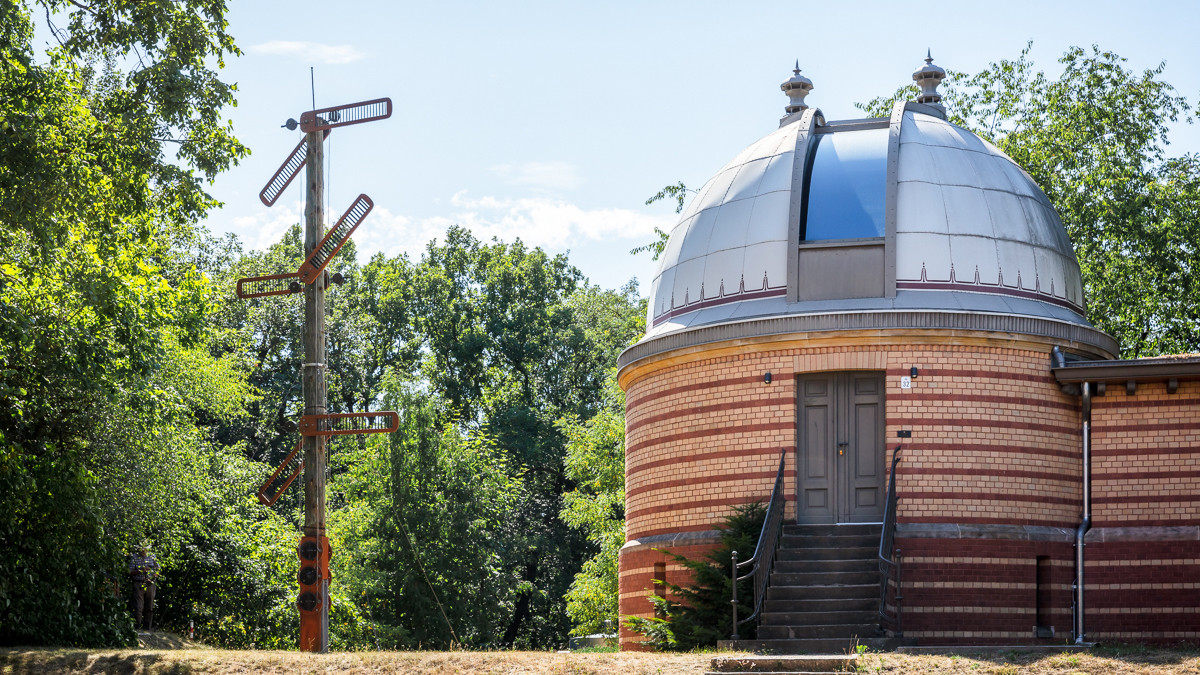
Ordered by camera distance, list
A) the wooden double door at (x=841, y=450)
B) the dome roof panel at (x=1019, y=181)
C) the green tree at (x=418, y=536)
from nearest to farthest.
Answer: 1. the wooden double door at (x=841, y=450)
2. the dome roof panel at (x=1019, y=181)
3. the green tree at (x=418, y=536)

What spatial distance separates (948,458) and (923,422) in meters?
0.58

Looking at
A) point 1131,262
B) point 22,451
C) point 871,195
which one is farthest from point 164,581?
point 1131,262

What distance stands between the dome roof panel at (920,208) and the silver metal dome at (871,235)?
20 millimetres

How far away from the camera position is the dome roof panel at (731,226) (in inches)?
763

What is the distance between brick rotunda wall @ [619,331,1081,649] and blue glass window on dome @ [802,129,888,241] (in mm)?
1791

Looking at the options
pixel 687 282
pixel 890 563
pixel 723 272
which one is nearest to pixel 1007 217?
pixel 723 272

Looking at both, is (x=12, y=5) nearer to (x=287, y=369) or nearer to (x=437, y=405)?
(x=437, y=405)

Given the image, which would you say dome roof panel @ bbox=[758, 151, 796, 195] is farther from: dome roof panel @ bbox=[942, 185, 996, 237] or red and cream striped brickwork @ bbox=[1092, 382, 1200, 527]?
red and cream striped brickwork @ bbox=[1092, 382, 1200, 527]

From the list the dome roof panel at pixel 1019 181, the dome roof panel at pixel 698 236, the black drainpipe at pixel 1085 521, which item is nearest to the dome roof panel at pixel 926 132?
the dome roof panel at pixel 1019 181

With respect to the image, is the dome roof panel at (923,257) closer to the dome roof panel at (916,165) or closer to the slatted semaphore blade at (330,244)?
the dome roof panel at (916,165)

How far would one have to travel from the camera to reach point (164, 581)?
27.5m

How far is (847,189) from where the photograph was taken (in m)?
19.0

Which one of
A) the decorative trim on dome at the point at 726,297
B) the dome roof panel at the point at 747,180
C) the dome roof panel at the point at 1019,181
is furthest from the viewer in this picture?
the dome roof panel at the point at 1019,181

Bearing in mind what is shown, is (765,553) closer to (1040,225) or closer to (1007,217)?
(1007,217)
